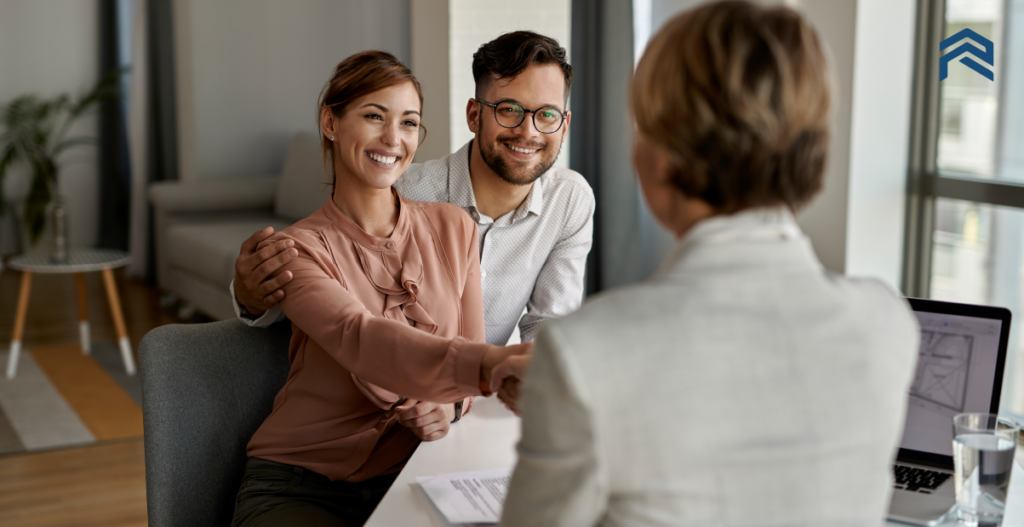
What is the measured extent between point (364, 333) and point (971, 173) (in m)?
2.63

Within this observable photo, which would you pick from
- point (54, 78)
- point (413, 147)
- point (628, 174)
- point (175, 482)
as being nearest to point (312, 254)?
point (413, 147)

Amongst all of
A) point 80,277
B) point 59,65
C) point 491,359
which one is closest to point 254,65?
point 59,65

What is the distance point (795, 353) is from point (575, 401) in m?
0.18

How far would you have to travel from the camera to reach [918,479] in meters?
1.21

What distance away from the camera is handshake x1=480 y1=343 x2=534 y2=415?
1168 mm

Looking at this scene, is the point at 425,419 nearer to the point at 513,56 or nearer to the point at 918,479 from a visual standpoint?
the point at 918,479

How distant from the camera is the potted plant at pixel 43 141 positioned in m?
4.31

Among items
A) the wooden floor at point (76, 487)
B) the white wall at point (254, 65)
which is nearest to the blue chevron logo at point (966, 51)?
the wooden floor at point (76, 487)

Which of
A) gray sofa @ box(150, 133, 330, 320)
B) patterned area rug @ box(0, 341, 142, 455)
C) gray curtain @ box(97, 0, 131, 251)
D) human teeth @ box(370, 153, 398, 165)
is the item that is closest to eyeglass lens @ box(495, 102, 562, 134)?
human teeth @ box(370, 153, 398, 165)

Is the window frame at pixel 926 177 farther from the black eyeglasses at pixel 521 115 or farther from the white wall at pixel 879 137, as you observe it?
the black eyeglasses at pixel 521 115

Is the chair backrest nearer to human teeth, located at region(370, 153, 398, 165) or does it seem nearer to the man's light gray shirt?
human teeth, located at region(370, 153, 398, 165)

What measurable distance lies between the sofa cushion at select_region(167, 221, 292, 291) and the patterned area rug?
0.60 metres

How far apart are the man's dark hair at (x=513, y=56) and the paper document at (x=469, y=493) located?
3.19 ft

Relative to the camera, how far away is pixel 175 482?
144cm
